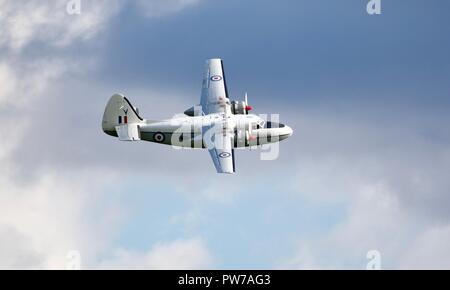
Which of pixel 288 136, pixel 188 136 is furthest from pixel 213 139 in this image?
pixel 288 136

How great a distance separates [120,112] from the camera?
107875 mm

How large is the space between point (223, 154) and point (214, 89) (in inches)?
546

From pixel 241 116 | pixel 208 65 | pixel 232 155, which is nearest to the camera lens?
pixel 232 155

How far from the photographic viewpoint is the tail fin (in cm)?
10769

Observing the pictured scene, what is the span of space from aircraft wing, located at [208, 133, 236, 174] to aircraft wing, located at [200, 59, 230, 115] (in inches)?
264

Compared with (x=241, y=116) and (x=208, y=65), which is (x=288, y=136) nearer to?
(x=241, y=116)

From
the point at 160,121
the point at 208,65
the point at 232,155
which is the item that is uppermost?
the point at 208,65

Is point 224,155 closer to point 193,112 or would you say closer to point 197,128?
point 197,128

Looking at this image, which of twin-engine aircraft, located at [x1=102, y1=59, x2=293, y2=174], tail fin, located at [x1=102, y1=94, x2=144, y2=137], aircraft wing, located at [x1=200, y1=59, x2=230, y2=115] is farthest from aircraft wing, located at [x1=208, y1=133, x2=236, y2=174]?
tail fin, located at [x1=102, y1=94, x2=144, y2=137]

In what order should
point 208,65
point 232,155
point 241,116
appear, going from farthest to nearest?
point 208,65, point 241,116, point 232,155

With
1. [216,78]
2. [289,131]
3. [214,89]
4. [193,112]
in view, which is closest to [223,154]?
[193,112]

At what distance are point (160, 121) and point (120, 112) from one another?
15.4ft

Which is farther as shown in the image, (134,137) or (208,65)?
(208,65)

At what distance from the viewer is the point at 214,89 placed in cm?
11388
